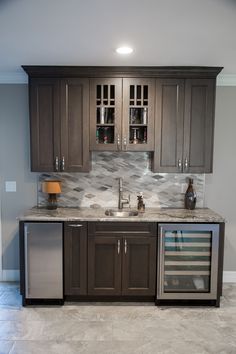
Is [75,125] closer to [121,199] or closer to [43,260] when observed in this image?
[121,199]

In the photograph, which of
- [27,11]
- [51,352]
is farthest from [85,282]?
[27,11]

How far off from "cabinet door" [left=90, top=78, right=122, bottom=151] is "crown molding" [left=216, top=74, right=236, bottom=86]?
119cm

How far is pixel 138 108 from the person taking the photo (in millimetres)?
3387

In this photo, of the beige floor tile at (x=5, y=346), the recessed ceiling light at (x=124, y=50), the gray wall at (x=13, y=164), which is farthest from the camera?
the gray wall at (x=13, y=164)

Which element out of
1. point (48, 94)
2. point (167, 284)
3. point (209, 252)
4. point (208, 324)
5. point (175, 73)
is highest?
point (175, 73)

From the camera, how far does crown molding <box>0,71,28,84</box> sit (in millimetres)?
3547

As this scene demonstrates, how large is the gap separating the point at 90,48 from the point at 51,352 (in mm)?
2486

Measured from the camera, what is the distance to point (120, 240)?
124 inches

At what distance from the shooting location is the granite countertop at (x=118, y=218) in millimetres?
3109

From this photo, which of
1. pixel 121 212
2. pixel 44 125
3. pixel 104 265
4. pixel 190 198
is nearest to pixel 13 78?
pixel 44 125

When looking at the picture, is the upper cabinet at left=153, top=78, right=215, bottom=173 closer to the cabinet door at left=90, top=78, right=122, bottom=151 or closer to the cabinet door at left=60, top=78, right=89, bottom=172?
the cabinet door at left=90, top=78, right=122, bottom=151

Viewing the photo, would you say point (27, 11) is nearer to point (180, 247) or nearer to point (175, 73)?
point (175, 73)

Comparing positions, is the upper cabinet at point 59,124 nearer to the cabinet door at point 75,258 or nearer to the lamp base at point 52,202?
the lamp base at point 52,202

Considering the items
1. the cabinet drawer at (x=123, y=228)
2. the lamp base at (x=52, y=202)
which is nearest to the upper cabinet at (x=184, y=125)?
the cabinet drawer at (x=123, y=228)
